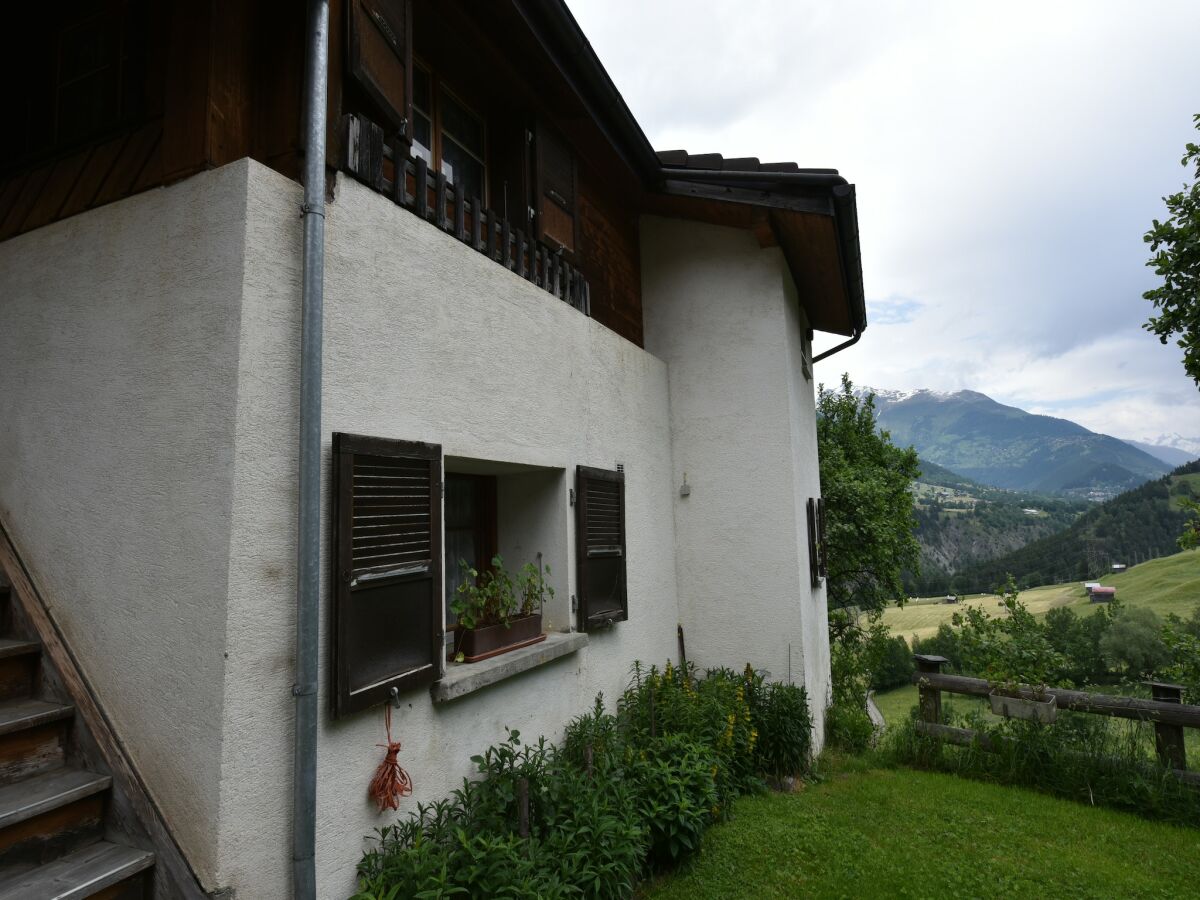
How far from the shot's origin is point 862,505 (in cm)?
1539

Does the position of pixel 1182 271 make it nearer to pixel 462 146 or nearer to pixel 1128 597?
pixel 462 146

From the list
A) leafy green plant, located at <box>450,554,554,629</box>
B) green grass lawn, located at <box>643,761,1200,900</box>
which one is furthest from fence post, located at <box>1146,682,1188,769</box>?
leafy green plant, located at <box>450,554,554,629</box>

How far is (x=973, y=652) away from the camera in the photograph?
645 cm

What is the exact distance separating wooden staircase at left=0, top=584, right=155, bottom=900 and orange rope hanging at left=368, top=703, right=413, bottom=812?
0.81m

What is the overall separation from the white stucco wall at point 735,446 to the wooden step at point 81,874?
194 inches

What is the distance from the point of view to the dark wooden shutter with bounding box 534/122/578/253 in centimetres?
475

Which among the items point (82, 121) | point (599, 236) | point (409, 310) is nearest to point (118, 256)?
point (82, 121)

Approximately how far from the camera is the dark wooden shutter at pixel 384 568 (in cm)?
262

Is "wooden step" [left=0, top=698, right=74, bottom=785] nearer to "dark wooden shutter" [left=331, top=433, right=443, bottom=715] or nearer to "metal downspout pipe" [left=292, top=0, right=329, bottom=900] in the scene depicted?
"metal downspout pipe" [left=292, top=0, right=329, bottom=900]

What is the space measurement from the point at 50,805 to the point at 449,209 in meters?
3.25

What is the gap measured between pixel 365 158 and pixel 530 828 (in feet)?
11.0

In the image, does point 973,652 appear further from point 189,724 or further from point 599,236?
point 189,724

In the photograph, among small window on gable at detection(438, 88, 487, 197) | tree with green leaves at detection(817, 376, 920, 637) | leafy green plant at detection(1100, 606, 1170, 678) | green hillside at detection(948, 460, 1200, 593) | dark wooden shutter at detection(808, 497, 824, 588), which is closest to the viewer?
small window on gable at detection(438, 88, 487, 197)

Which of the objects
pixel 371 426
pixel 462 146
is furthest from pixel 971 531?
pixel 371 426
